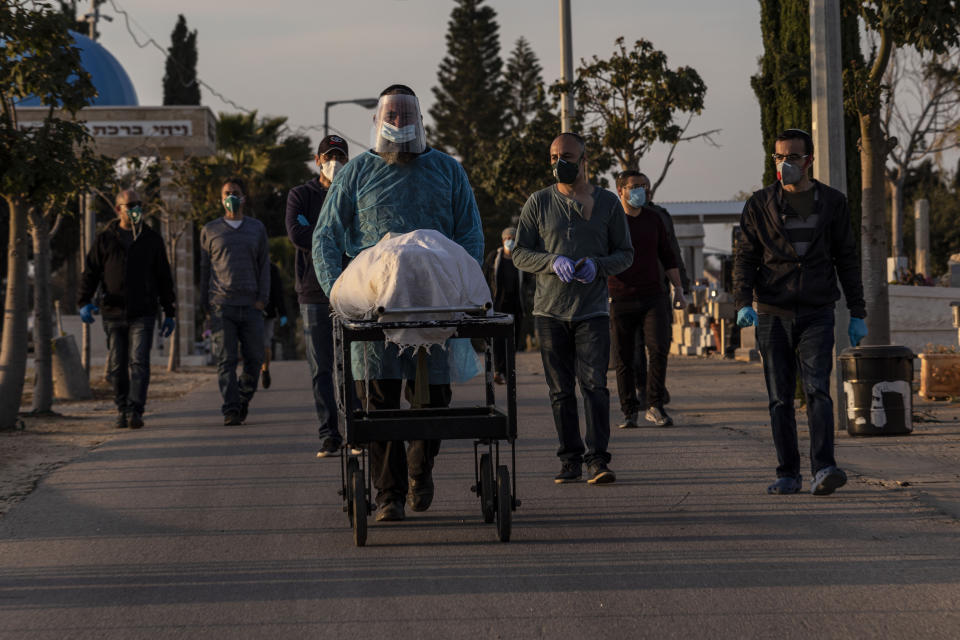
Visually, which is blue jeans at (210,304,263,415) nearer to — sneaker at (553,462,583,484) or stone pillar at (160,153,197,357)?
sneaker at (553,462,583,484)

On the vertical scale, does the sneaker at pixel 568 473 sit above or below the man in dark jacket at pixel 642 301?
below

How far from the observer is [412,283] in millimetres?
6121

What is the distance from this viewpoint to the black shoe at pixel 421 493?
689 cm

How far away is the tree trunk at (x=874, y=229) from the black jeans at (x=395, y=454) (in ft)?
21.9

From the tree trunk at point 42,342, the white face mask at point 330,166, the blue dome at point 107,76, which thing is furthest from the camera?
the blue dome at point 107,76

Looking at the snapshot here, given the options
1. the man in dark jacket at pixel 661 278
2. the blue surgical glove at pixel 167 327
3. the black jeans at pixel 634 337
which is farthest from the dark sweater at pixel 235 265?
the man in dark jacket at pixel 661 278

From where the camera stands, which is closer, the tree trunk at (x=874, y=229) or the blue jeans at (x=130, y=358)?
the blue jeans at (x=130, y=358)

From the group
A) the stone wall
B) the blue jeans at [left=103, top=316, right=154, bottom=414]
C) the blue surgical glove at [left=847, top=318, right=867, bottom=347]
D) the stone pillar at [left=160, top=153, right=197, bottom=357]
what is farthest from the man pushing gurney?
the stone pillar at [left=160, top=153, right=197, bottom=357]

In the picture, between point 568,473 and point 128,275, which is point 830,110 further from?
point 128,275

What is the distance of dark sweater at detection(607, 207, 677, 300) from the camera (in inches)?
421

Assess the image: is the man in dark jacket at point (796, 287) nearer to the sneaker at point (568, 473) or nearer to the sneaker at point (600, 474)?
the sneaker at point (600, 474)

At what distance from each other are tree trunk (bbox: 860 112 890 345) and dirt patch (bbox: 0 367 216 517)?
6861mm

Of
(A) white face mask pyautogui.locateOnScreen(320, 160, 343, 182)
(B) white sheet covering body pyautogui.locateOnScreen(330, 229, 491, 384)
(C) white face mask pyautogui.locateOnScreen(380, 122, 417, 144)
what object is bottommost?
(B) white sheet covering body pyautogui.locateOnScreen(330, 229, 491, 384)

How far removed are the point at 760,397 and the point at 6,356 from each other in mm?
7436
